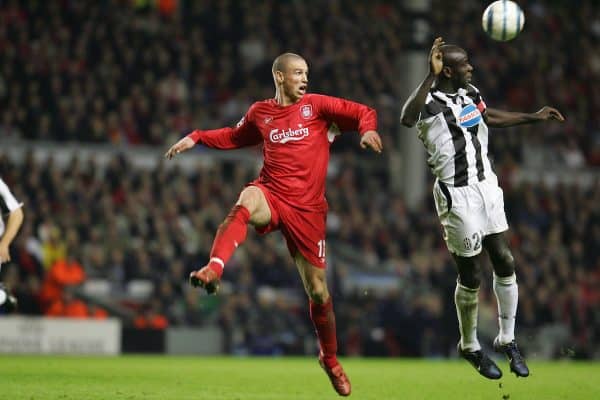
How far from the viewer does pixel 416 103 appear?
877 centimetres

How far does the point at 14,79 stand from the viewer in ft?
64.8

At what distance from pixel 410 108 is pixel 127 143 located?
42.1ft

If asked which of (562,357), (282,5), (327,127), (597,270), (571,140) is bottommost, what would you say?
(562,357)

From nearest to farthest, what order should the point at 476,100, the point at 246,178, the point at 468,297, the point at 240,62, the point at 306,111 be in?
the point at 306,111
the point at 476,100
the point at 468,297
the point at 246,178
the point at 240,62

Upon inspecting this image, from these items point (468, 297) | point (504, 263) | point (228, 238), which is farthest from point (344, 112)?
point (468, 297)

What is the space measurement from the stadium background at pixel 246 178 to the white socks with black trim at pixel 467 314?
8.74 meters

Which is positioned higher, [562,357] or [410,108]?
[410,108]

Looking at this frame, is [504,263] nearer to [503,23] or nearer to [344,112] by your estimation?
[344,112]

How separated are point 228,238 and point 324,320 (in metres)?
1.32

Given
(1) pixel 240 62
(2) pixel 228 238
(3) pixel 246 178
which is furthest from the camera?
(1) pixel 240 62

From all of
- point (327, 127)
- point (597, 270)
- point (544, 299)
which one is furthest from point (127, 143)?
point (327, 127)

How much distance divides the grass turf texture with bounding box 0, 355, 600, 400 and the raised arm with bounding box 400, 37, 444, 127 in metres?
2.35

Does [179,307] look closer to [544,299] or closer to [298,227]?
[544,299]

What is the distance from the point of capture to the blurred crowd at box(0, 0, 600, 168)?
Answer: 66.7 feet
